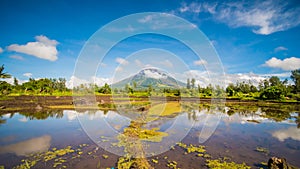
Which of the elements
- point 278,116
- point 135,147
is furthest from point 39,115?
point 278,116

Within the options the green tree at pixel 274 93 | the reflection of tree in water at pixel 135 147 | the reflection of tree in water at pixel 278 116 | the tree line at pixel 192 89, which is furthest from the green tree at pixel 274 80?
the reflection of tree in water at pixel 135 147

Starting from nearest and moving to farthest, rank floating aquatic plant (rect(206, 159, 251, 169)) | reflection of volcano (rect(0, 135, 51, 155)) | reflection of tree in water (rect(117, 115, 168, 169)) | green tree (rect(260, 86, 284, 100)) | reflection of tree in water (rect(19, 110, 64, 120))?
1. reflection of tree in water (rect(117, 115, 168, 169))
2. floating aquatic plant (rect(206, 159, 251, 169))
3. reflection of volcano (rect(0, 135, 51, 155))
4. reflection of tree in water (rect(19, 110, 64, 120))
5. green tree (rect(260, 86, 284, 100))

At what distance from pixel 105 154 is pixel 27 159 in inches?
117

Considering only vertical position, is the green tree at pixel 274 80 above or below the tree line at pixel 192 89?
above

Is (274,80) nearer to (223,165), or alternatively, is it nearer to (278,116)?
(278,116)

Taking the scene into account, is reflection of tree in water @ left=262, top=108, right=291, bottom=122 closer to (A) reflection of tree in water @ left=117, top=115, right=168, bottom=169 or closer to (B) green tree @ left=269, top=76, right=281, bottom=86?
(A) reflection of tree in water @ left=117, top=115, right=168, bottom=169

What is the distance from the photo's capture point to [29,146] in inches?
317

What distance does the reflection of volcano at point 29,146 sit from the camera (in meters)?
7.39

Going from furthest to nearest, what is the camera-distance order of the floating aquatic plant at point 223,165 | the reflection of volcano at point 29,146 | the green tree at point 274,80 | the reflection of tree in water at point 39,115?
the green tree at point 274,80 < the reflection of tree in water at point 39,115 < the reflection of volcano at point 29,146 < the floating aquatic plant at point 223,165

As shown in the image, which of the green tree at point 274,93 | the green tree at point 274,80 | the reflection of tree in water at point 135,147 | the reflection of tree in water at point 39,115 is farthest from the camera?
the green tree at point 274,80

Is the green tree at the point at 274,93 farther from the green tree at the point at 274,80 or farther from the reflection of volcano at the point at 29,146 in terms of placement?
the reflection of volcano at the point at 29,146

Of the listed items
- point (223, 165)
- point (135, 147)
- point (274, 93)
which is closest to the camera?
point (223, 165)

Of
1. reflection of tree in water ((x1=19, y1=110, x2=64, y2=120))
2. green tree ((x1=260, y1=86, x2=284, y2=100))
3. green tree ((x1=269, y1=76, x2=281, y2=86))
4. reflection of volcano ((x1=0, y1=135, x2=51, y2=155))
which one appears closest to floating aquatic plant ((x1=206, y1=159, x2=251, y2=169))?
reflection of volcano ((x1=0, y1=135, x2=51, y2=155))

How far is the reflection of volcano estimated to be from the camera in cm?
739
